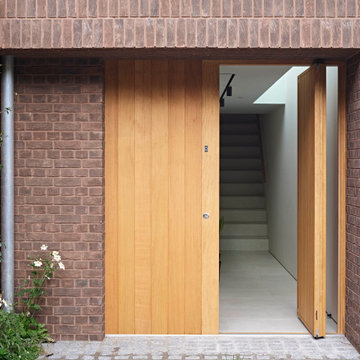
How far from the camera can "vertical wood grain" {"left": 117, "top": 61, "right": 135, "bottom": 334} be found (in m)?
4.17

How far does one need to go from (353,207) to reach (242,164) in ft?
20.8

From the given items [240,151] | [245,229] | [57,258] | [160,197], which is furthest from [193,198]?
[240,151]

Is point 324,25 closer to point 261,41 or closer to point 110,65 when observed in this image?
point 261,41

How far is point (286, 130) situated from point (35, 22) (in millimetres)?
4710

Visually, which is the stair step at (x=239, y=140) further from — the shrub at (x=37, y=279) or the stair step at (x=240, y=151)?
the shrub at (x=37, y=279)

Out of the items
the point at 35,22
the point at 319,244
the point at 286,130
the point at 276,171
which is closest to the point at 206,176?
the point at 319,244

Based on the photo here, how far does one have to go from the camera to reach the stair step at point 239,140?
34.6 feet

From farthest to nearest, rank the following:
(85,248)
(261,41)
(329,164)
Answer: (329,164) < (85,248) < (261,41)

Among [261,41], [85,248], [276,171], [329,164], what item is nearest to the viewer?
[261,41]

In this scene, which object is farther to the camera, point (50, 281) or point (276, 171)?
point (276, 171)

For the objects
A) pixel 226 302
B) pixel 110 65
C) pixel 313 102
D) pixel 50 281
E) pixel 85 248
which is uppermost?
pixel 110 65

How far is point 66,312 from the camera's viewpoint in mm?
4031

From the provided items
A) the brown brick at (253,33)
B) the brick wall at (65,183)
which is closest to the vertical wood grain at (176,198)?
the brick wall at (65,183)

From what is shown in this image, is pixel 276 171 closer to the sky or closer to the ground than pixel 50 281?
closer to the sky
